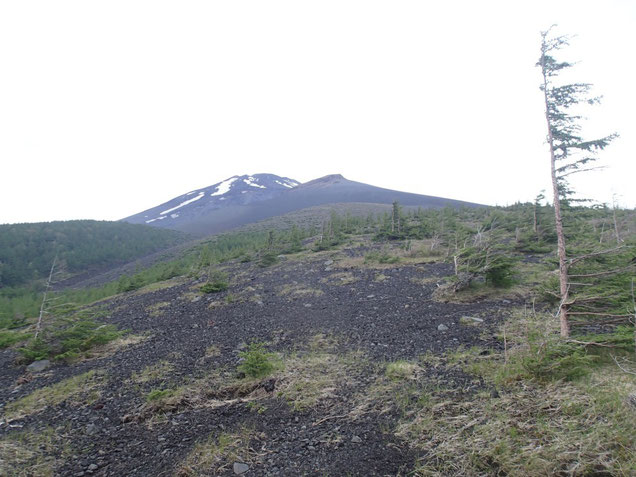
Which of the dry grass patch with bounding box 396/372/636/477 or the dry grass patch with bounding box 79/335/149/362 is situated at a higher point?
the dry grass patch with bounding box 396/372/636/477

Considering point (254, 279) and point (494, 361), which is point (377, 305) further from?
point (254, 279)

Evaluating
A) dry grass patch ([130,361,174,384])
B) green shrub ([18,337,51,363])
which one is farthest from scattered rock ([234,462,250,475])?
green shrub ([18,337,51,363])

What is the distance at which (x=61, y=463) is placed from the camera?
4.49 metres

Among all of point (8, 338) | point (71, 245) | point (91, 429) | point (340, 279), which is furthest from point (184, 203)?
point (91, 429)

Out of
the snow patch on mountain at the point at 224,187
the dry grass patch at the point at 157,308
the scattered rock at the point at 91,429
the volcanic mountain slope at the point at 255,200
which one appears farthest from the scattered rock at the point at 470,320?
the snow patch on mountain at the point at 224,187

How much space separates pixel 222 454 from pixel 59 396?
4901 millimetres

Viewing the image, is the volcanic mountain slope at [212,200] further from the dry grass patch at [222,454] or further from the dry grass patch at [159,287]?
the dry grass patch at [222,454]

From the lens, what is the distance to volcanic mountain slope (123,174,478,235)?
10050cm

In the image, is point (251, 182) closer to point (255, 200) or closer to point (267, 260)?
point (255, 200)

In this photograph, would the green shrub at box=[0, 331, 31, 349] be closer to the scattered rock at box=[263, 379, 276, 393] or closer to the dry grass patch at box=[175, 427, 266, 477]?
the scattered rock at box=[263, 379, 276, 393]

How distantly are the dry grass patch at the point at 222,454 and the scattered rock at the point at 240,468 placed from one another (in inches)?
2.3

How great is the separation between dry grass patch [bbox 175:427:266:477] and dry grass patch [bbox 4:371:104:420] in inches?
140

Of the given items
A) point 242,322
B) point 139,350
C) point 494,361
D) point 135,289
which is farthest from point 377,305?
point 135,289

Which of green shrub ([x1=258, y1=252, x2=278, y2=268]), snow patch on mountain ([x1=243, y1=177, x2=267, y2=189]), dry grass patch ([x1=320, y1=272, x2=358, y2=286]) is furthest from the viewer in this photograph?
snow patch on mountain ([x1=243, y1=177, x2=267, y2=189])
